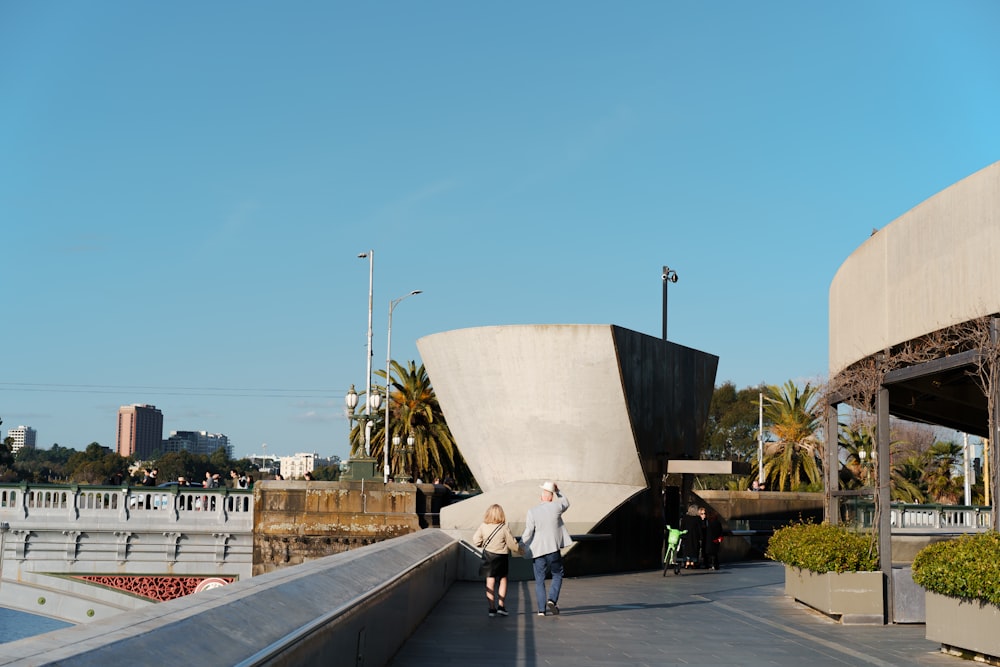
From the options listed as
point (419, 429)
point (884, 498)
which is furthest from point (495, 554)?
point (419, 429)

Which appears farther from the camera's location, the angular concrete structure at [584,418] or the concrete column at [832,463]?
the angular concrete structure at [584,418]

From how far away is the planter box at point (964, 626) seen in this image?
9.87 metres

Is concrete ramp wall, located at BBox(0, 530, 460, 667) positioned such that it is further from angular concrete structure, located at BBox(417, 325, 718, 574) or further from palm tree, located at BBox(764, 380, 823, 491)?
palm tree, located at BBox(764, 380, 823, 491)

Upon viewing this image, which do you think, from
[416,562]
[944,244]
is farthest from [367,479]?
[944,244]

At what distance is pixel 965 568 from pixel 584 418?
1545 cm

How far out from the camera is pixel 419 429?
60.1 m

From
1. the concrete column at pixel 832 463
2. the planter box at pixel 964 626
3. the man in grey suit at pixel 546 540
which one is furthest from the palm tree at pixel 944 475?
the planter box at pixel 964 626

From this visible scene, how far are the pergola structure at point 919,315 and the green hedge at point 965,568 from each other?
0.57 meters

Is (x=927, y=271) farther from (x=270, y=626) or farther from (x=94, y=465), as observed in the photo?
(x=94, y=465)

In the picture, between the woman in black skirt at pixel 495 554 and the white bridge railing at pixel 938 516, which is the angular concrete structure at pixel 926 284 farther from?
the white bridge railing at pixel 938 516

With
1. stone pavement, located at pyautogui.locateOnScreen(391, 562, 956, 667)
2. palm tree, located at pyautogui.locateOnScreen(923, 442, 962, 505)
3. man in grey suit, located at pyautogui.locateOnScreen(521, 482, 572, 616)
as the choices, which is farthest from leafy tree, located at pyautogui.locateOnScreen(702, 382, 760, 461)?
man in grey suit, located at pyautogui.locateOnScreen(521, 482, 572, 616)

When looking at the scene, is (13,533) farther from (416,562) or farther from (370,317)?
(416,562)

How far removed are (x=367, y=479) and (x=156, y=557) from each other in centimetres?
1023

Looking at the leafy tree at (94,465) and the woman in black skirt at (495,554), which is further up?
the woman in black skirt at (495,554)
